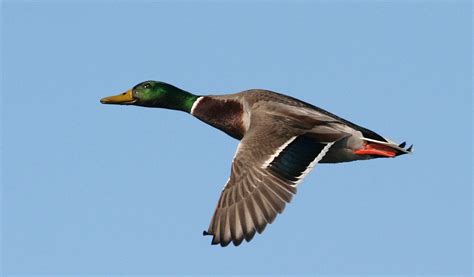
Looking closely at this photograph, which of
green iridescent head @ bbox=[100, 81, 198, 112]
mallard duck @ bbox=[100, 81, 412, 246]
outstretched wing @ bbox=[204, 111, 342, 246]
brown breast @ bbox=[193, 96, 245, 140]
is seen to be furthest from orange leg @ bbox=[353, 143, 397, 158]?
green iridescent head @ bbox=[100, 81, 198, 112]

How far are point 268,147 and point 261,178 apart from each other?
0.49 m

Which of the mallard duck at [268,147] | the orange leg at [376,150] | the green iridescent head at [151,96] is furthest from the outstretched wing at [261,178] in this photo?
the green iridescent head at [151,96]

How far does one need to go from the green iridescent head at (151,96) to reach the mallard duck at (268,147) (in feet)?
0.97

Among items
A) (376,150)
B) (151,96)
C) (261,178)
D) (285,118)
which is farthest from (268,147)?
(151,96)

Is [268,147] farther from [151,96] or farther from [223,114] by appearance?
[151,96]

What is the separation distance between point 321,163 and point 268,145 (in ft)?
4.29

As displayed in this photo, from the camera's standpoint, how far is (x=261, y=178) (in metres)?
10.9

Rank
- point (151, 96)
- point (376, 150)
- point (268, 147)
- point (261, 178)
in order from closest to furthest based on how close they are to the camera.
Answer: point (261, 178), point (268, 147), point (376, 150), point (151, 96)

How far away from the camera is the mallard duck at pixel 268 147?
10680 mm

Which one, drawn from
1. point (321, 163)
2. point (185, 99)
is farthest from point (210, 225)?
point (185, 99)

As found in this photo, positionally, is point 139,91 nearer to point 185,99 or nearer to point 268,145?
point 185,99

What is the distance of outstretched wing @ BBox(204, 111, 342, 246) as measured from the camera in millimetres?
10609

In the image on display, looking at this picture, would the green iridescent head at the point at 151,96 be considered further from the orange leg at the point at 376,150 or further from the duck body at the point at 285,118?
the orange leg at the point at 376,150

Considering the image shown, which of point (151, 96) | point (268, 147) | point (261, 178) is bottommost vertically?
point (261, 178)
